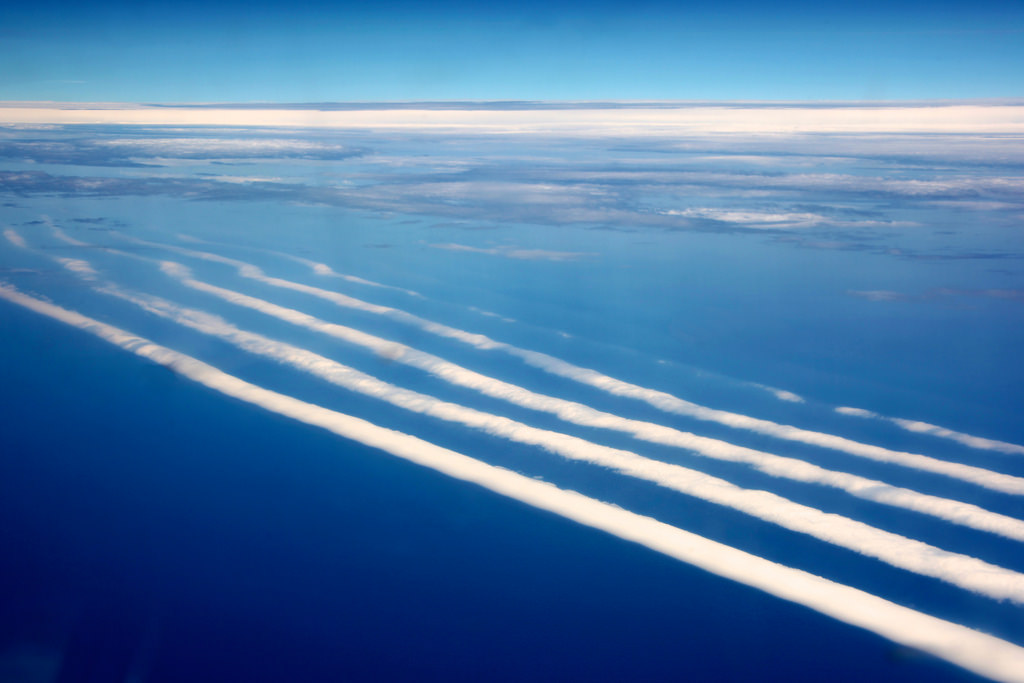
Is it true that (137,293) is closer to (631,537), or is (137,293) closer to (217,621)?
(217,621)

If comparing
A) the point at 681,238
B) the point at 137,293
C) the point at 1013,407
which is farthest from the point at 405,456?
the point at 681,238

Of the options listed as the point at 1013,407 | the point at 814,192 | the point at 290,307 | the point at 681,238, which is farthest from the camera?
the point at 814,192

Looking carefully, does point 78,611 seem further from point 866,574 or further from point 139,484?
Answer: point 866,574

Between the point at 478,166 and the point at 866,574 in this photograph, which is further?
the point at 478,166

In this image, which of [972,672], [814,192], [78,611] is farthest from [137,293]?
[814,192]

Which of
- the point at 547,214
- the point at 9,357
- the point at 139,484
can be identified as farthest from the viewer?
the point at 547,214

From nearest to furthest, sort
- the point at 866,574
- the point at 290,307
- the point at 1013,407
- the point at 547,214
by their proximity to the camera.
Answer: the point at 866,574 → the point at 1013,407 → the point at 290,307 → the point at 547,214
